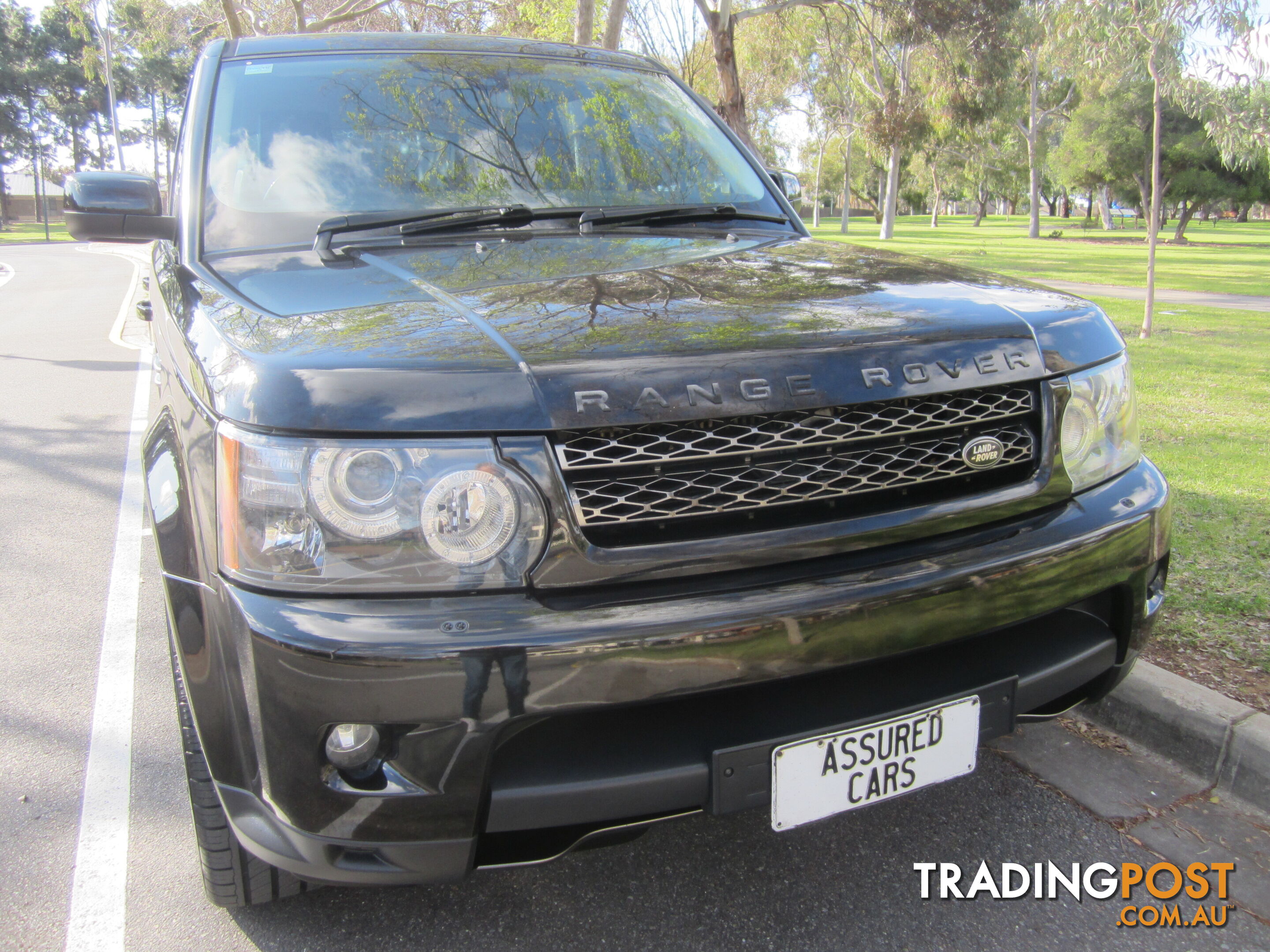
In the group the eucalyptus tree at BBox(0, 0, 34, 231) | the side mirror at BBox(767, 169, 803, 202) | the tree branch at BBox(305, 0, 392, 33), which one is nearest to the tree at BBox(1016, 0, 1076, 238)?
the tree branch at BBox(305, 0, 392, 33)

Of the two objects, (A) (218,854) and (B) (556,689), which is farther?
(A) (218,854)

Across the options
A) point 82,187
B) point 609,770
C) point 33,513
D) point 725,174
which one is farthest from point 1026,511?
point 33,513

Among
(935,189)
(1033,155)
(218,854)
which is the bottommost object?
(218,854)

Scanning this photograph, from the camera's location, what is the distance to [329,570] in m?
1.42

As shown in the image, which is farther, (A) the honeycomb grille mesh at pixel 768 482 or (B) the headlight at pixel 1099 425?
(B) the headlight at pixel 1099 425

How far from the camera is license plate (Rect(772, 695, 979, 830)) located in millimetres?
1585

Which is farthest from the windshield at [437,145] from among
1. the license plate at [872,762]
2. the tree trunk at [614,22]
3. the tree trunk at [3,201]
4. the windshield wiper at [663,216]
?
the tree trunk at [3,201]

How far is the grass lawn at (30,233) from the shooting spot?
4103 cm

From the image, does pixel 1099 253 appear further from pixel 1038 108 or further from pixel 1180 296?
pixel 1038 108

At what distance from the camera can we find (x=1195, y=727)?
8.05 feet

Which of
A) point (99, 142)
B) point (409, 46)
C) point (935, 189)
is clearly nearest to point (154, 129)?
point (99, 142)

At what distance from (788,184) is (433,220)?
5.30 ft

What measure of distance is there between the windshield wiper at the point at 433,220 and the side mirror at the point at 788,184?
44.8 inches

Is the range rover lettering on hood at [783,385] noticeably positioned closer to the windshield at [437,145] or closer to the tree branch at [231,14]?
the windshield at [437,145]
